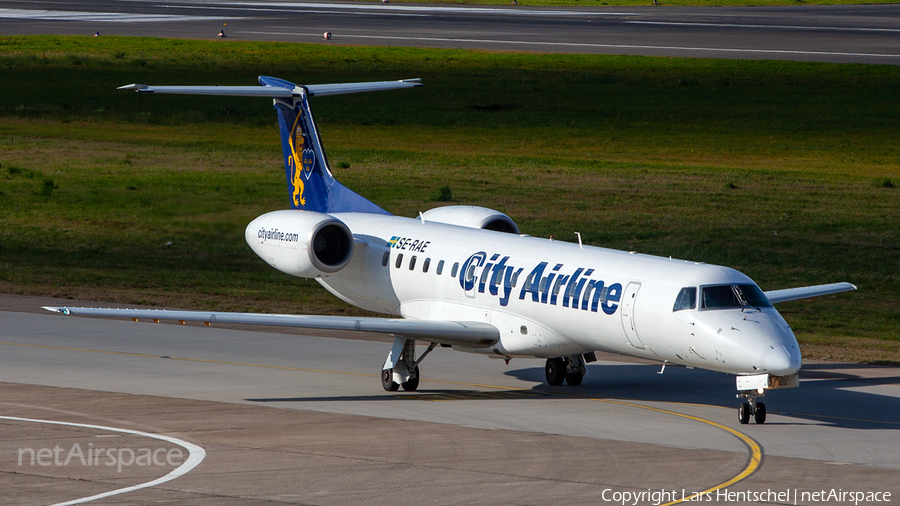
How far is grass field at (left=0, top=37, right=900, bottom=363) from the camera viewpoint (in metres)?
37.7

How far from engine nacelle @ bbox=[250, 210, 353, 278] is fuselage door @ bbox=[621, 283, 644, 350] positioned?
281 inches

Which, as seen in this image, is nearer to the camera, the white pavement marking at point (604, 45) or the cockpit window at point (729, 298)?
the cockpit window at point (729, 298)

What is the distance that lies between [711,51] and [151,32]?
41847 millimetres

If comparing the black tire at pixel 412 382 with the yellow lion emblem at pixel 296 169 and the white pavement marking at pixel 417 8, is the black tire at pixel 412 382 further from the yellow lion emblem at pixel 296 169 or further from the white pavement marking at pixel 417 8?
the white pavement marking at pixel 417 8

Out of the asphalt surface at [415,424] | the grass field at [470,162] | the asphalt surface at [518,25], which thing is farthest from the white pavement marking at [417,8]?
the asphalt surface at [415,424]

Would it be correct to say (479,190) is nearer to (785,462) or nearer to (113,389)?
(113,389)

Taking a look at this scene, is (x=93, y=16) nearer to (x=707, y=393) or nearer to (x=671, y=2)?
(x=671, y=2)

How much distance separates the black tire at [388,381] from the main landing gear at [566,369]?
318 centimetres

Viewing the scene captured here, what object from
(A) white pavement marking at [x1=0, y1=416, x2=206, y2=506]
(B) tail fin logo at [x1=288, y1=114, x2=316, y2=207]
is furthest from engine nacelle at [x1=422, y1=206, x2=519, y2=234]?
(A) white pavement marking at [x1=0, y1=416, x2=206, y2=506]

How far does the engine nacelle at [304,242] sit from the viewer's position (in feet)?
83.2

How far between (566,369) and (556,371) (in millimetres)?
207

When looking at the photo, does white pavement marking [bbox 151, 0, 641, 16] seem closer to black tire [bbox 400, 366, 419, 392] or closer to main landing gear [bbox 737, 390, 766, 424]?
black tire [bbox 400, 366, 419, 392]

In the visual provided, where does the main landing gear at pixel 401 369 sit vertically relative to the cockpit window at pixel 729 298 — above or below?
below

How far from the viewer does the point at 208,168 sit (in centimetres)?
5147
